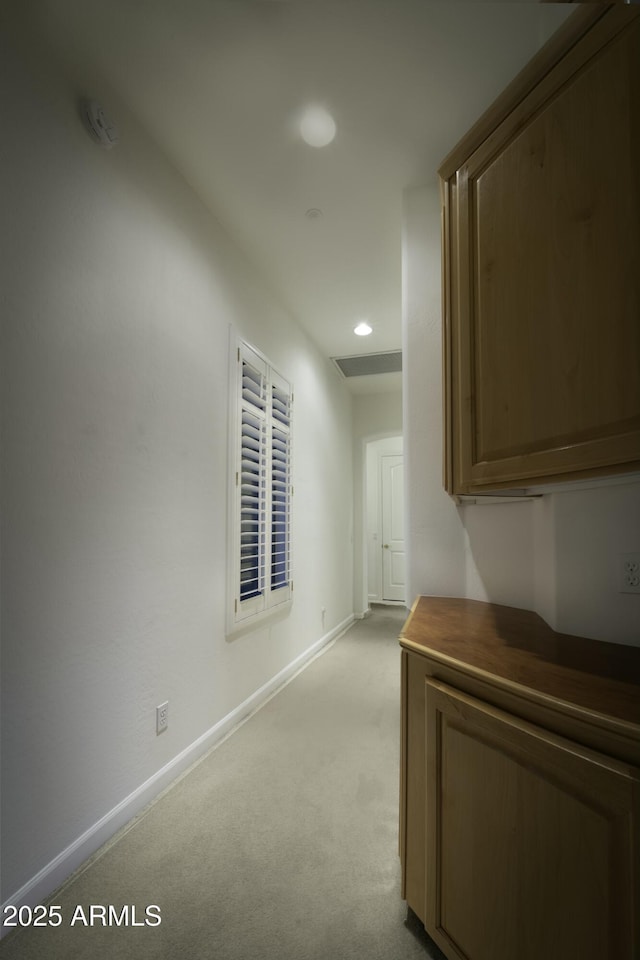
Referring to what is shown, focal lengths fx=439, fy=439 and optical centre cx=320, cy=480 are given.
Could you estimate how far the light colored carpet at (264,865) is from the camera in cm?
121

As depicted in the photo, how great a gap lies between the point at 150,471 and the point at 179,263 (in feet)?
3.45

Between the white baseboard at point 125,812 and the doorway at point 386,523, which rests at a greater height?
the doorway at point 386,523

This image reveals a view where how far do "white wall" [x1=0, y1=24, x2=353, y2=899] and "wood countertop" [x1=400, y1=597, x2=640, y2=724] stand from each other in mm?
1125

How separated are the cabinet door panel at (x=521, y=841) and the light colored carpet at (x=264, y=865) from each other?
0.35 m

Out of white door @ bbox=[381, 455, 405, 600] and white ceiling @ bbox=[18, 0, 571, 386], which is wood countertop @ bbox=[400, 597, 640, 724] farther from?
white door @ bbox=[381, 455, 405, 600]

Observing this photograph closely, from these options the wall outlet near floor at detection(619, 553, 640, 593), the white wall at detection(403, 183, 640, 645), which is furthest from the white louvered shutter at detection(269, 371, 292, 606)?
the wall outlet near floor at detection(619, 553, 640, 593)

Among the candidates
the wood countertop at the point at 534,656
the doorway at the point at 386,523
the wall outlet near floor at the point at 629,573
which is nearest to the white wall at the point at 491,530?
the wall outlet near floor at the point at 629,573

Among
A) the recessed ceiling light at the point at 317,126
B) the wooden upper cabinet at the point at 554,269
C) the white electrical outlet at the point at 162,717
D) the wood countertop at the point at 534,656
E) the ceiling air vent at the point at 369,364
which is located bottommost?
the white electrical outlet at the point at 162,717

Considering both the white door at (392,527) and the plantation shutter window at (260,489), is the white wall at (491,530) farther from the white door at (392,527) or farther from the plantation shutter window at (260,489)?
the white door at (392,527)

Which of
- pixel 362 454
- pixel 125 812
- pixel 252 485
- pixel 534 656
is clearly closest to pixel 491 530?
pixel 534 656

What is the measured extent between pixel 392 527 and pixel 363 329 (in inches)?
128

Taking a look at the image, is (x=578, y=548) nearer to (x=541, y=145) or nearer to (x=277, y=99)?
(x=541, y=145)

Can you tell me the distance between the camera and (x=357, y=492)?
18.1 ft

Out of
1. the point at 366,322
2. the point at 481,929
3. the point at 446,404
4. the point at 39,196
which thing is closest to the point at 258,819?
the point at 481,929
